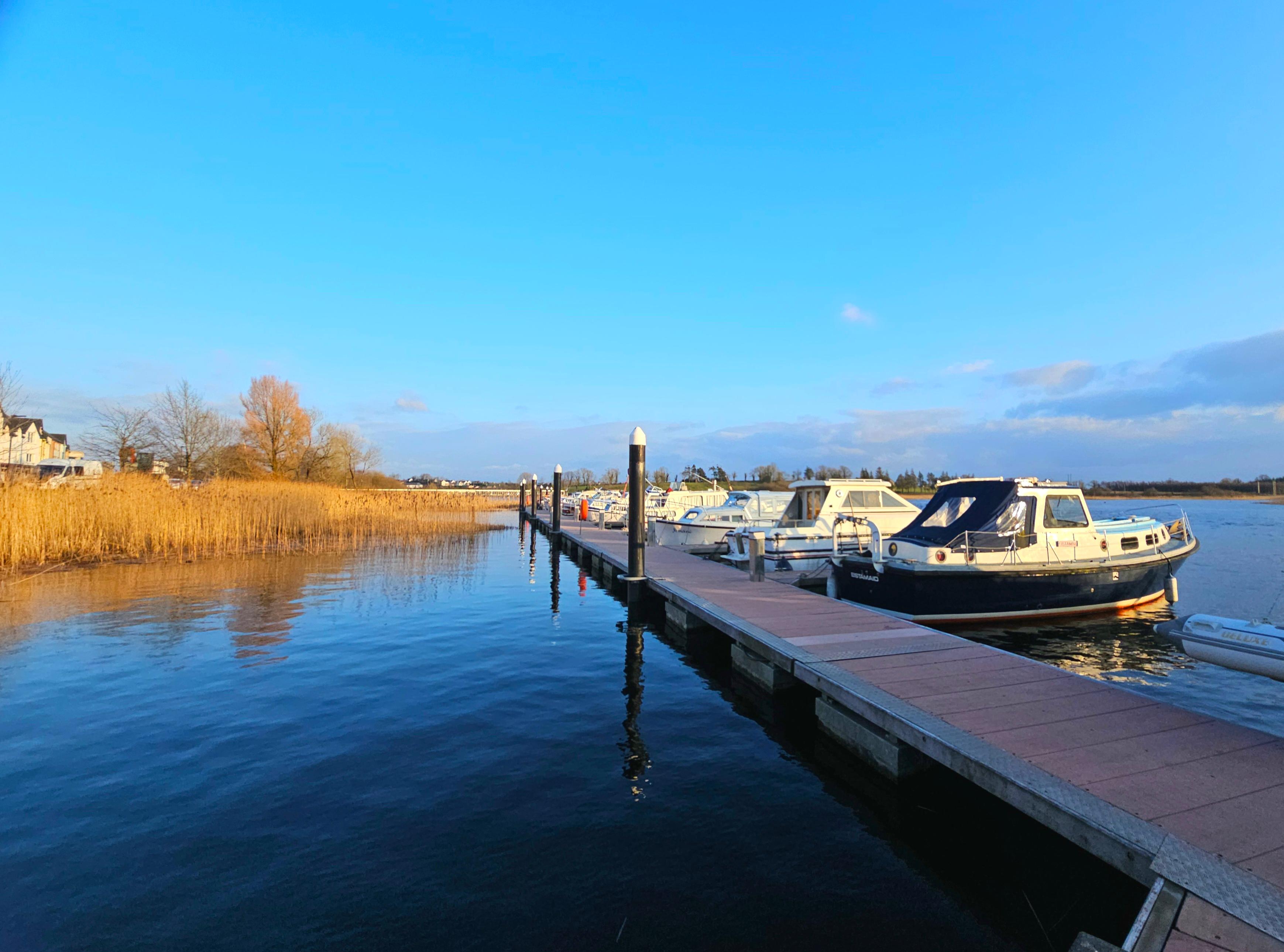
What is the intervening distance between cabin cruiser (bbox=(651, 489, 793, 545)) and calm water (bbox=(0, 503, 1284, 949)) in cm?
1204

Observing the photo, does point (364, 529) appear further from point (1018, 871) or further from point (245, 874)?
point (1018, 871)

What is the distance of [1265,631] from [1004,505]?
6.84 metres

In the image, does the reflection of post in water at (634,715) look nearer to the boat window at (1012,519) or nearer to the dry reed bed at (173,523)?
the boat window at (1012,519)

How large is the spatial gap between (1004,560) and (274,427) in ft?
132

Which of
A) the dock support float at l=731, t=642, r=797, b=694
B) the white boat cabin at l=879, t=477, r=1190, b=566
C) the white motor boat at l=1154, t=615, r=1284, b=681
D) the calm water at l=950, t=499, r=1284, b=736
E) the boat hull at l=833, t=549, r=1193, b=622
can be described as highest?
the white boat cabin at l=879, t=477, r=1190, b=566

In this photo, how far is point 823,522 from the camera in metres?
16.1

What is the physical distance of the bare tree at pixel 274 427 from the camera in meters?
38.5

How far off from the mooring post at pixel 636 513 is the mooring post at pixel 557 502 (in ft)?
45.2

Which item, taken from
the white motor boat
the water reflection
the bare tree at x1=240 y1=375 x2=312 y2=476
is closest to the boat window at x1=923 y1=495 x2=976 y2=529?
the white motor boat

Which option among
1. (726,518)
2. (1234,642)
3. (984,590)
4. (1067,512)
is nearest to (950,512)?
(984,590)

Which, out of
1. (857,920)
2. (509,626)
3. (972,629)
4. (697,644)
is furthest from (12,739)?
(972,629)

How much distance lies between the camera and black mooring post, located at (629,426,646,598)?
12.3 m

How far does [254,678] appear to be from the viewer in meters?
7.64

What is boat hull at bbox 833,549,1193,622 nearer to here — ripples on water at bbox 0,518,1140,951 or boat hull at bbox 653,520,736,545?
ripples on water at bbox 0,518,1140,951
